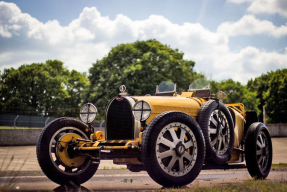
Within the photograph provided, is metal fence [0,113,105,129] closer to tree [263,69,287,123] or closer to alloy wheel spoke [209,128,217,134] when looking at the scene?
alloy wheel spoke [209,128,217,134]

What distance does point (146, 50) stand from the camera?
171ft

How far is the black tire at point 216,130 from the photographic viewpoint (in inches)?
323

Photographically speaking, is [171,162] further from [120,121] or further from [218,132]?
[218,132]

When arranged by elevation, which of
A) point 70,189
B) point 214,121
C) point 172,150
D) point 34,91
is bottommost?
point 70,189

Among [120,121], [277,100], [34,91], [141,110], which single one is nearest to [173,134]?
[141,110]

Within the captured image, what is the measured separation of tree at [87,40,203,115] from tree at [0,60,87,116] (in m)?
15.4

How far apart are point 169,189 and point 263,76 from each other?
77.2 metres

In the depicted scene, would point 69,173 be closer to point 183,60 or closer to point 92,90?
point 92,90

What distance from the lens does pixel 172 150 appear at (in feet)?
23.8

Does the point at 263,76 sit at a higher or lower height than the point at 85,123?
higher

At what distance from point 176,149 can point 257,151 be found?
3156 millimetres

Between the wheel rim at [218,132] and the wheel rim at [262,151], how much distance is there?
47.2 inches

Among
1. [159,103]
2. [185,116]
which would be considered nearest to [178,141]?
[185,116]

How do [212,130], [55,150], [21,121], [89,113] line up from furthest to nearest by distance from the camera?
[21,121], [89,113], [212,130], [55,150]
